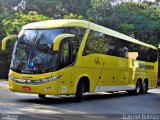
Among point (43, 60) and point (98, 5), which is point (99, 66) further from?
point (98, 5)

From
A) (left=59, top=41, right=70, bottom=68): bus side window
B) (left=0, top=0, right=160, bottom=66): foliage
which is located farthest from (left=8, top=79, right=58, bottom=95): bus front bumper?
(left=0, top=0, right=160, bottom=66): foliage

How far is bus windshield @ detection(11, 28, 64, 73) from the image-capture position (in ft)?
49.4

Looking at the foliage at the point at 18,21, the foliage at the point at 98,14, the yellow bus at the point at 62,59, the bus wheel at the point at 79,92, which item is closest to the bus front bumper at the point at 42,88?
the yellow bus at the point at 62,59

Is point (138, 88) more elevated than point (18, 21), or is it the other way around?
point (18, 21)

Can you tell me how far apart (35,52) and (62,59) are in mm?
1097

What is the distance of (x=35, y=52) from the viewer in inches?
604

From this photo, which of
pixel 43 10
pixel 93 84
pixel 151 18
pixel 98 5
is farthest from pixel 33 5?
pixel 93 84

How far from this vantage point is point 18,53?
15.8 m

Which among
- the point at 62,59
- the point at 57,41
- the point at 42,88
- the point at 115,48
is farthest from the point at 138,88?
the point at 57,41

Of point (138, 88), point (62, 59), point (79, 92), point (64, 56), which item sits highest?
point (64, 56)

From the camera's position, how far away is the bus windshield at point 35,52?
1507cm

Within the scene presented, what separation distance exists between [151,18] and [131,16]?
2093 millimetres

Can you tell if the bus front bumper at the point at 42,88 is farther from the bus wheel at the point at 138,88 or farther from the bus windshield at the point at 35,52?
the bus wheel at the point at 138,88

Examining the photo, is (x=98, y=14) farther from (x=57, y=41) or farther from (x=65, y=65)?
(x=57, y=41)
